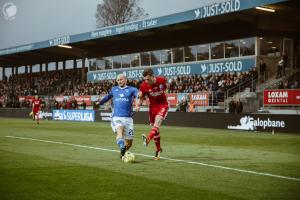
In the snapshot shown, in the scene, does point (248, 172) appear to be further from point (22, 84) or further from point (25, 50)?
point (22, 84)

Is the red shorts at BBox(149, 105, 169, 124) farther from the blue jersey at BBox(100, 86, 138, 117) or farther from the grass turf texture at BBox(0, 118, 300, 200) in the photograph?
the grass turf texture at BBox(0, 118, 300, 200)

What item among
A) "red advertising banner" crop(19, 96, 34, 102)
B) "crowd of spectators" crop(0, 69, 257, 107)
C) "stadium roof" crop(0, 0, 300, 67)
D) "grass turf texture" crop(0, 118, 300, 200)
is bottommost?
"grass turf texture" crop(0, 118, 300, 200)

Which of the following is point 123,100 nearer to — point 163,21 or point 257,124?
point 257,124

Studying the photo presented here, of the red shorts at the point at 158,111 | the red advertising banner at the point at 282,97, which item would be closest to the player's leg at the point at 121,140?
the red shorts at the point at 158,111

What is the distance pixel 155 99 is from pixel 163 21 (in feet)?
95.9

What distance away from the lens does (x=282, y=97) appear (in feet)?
98.4

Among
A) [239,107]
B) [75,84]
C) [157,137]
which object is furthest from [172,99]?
[157,137]

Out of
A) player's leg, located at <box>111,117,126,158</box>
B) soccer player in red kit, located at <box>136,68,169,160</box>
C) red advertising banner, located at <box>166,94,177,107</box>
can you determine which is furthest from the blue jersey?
red advertising banner, located at <box>166,94,177,107</box>

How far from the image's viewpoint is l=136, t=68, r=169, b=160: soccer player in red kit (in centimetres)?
1328

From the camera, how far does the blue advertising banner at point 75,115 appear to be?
4450 centimetres

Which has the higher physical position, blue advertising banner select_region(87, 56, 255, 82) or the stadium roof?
the stadium roof

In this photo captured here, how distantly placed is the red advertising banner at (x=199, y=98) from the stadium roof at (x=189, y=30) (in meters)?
5.78

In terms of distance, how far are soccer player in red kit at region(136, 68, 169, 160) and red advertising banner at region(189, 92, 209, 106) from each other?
70.7ft

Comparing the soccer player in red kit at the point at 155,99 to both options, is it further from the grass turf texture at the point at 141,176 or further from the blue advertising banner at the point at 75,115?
the blue advertising banner at the point at 75,115
